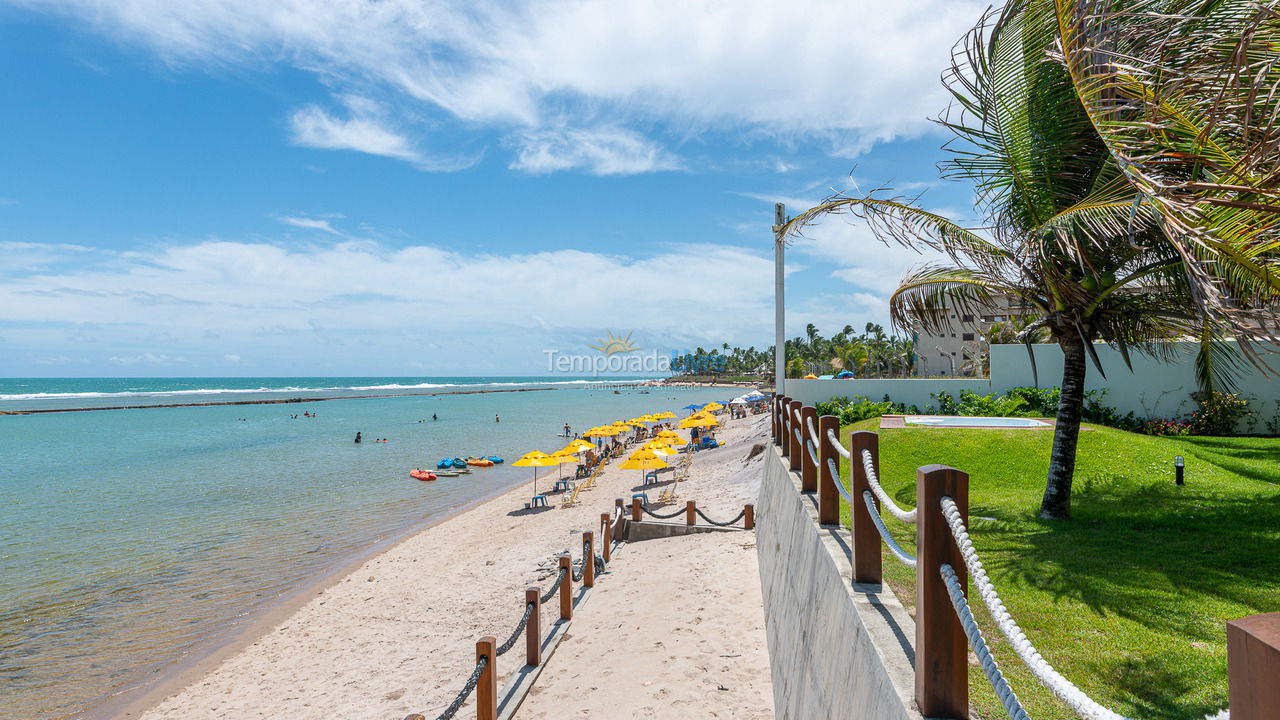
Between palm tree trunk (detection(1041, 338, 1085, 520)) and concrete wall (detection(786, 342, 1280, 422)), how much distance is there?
7.00 metres

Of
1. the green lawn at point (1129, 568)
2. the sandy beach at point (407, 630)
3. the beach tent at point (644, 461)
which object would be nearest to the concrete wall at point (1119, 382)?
the green lawn at point (1129, 568)

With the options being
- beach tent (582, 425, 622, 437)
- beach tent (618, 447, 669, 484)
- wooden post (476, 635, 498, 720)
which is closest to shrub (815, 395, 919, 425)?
beach tent (618, 447, 669, 484)

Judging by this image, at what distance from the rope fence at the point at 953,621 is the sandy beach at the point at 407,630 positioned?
13.6ft

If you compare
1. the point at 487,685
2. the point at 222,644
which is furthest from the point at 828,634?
the point at 222,644

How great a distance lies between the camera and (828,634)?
159 inches

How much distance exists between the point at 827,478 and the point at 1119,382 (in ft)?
54.8

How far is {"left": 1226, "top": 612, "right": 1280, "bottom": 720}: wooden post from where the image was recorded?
3.32 ft

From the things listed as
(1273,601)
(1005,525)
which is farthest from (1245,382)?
(1273,601)

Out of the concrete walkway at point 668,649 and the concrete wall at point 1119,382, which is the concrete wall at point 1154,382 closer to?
the concrete wall at point 1119,382

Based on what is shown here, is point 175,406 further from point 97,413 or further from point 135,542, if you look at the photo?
point 135,542

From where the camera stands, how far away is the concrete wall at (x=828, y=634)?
294cm

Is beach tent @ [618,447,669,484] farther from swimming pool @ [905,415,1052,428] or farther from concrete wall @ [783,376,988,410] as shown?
swimming pool @ [905,415,1052,428]

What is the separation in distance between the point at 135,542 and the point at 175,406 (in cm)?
8346

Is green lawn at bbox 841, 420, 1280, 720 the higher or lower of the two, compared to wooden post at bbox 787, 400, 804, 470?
lower
